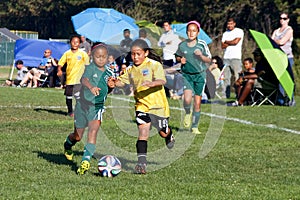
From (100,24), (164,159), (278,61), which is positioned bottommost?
(164,159)

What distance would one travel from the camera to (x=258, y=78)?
18031 mm

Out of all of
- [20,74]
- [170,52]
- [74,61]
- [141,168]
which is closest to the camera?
[141,168]

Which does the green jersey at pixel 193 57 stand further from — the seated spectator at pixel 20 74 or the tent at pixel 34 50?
the tent at pixel 34 50

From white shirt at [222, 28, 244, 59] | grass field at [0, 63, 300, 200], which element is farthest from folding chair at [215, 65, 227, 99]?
grass field at [0, 63, 300, 200]

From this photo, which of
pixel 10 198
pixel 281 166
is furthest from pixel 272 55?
pixel 10 198

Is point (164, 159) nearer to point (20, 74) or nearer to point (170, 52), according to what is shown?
point (170, 52)

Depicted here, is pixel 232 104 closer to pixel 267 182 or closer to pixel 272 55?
pixel 272 55

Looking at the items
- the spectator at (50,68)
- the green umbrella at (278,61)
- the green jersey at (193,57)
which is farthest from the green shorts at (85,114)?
the spectator at (50,68)

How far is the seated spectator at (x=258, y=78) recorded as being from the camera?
705 inches

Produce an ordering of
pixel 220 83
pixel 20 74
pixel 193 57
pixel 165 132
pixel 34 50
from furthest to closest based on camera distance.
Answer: pixel 34 50 → pixel 20 74 → pixel 220 83 → pixel 193 57 → pixel 165 132

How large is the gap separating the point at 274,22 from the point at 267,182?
38268 millimetres

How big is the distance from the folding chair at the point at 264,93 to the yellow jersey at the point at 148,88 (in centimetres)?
1000

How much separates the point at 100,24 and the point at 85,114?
19.4 meters

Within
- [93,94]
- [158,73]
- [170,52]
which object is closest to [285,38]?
[170,52]
